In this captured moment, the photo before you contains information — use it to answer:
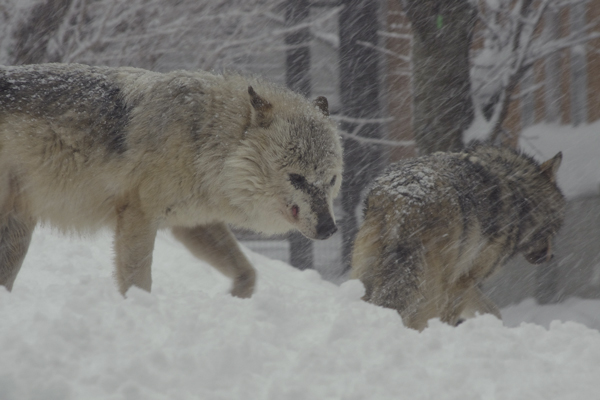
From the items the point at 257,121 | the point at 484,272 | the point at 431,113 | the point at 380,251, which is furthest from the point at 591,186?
the point at 257,121

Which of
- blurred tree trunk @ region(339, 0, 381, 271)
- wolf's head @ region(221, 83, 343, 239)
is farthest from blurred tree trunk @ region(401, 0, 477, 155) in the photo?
wolf's head @ region(221, 83, 343, 239)

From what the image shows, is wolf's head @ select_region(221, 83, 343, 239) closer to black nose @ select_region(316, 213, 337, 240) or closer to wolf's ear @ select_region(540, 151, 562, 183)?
black nose @ select_region(316, 213, 337, 240)

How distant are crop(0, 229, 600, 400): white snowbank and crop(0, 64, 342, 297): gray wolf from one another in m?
0.64

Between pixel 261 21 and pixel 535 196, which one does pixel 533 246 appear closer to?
pixel 535 196

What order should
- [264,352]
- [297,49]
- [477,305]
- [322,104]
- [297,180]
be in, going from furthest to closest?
1. [297,49]
2. [477,305]
3. [322,104]
4. [297,180]
5. [264,352]

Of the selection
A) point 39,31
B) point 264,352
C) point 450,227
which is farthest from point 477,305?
point 39,31

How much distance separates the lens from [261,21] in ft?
40.7

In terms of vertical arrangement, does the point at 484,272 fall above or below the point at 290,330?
below

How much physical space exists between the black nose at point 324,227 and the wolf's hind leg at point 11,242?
2267 millimetres

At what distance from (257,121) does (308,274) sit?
8.68ft

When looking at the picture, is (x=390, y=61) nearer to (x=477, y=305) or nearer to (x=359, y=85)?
(x=359, y=85)

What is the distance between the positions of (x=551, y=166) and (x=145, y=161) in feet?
12.4

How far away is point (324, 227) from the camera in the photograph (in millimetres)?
4270

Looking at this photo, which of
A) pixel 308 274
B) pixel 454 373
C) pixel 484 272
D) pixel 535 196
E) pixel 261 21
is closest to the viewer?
pixel 454 373
